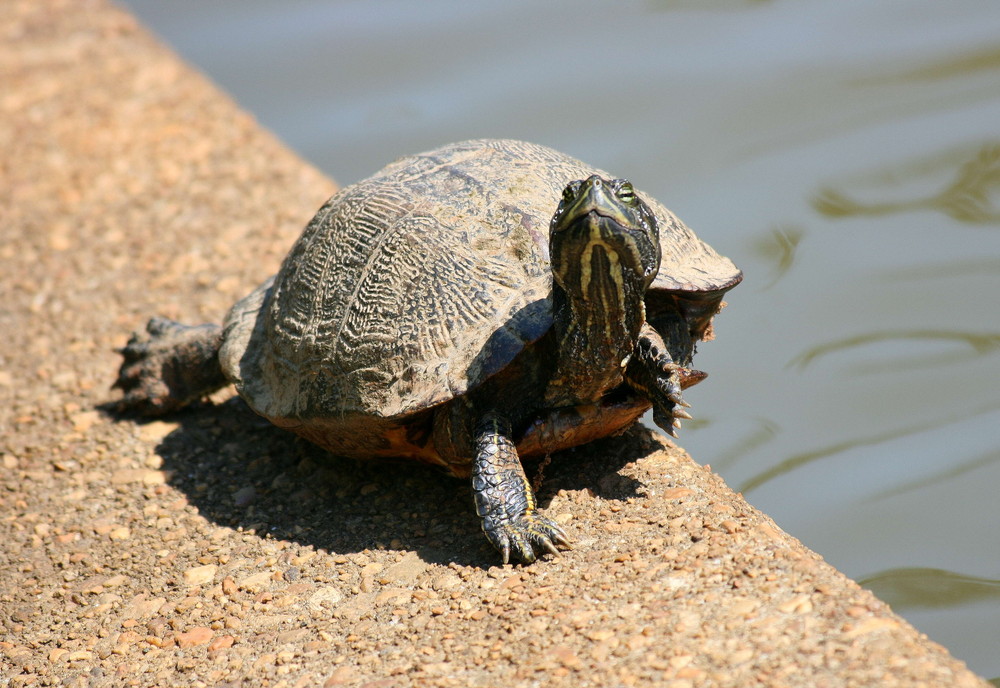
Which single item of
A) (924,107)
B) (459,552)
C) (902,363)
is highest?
(924,107)

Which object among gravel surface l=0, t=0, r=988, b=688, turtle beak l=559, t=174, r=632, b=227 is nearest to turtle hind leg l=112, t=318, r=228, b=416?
gravel surface l=0, t=0, r=988, b=688

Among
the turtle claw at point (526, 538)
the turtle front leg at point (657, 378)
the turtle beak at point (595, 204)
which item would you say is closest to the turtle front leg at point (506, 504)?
the turtle claw at point (526, 538)

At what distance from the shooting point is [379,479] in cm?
529

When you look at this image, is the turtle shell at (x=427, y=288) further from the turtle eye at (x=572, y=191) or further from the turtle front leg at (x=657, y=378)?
the turtle eye at (x=572, y=191)

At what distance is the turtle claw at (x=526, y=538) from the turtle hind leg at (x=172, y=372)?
2613mm

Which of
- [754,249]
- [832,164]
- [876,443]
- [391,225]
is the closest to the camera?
[391,225]

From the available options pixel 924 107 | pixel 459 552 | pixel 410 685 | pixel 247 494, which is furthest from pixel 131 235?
pixel 924 107

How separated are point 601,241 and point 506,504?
4.08ft

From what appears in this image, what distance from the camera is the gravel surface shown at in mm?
3672

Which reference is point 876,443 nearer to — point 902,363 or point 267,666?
point 902,363

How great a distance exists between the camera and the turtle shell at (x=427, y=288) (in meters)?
4.53

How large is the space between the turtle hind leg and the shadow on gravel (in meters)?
0.29

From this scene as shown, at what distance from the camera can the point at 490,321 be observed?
14.8 ft

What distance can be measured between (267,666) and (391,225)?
2.19 metres
